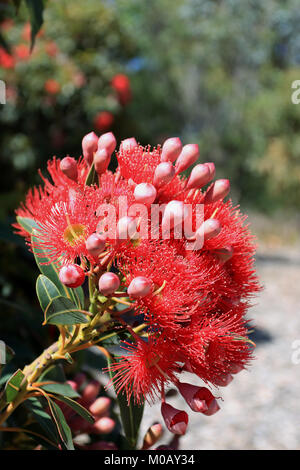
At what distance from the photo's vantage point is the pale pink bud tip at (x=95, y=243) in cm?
60

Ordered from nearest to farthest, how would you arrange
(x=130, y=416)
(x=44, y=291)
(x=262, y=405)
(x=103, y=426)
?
(x=44, y=291), (x=130, y=416), (x=103, y=426), (x=262, y=405)

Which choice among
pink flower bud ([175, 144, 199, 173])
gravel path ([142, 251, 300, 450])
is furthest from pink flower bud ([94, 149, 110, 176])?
gravel path ([142, 251, 300, 450])

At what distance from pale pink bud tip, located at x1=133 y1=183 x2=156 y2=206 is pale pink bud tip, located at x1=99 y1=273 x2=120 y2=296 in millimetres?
106

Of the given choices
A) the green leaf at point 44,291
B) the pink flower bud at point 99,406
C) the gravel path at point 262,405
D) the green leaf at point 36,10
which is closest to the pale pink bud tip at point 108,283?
the green leaf at point 44,291

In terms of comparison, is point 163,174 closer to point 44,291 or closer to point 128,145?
point 128,145

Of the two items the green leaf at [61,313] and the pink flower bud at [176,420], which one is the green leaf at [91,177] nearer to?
the green leaf at [61,313]

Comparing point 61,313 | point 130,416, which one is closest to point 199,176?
point 61,313

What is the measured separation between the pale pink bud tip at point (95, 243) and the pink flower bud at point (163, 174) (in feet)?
0.40

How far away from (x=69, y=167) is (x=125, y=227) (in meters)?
0.17

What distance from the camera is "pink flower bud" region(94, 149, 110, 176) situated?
Answer: 0.71 meters

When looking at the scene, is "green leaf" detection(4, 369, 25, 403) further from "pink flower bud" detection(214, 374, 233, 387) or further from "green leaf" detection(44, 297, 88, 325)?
"pink flower bud" detection(214, 374, 233, 387)

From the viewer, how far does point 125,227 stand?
0.61m

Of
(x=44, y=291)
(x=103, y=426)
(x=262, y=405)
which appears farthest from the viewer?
(x=262, y=405)
